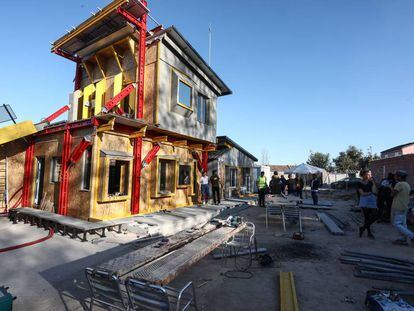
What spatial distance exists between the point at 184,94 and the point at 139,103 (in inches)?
114

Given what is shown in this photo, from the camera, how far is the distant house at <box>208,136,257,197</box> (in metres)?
16.4

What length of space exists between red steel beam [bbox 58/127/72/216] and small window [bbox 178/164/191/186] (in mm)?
5171

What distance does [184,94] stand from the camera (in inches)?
487

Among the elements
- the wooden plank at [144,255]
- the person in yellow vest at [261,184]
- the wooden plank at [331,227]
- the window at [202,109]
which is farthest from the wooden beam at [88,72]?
the wooden plank at [331,227]

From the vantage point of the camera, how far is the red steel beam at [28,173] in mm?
10922

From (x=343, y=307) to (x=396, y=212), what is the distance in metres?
4.64

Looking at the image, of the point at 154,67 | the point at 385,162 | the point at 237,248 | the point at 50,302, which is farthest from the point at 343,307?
the point at 385,162

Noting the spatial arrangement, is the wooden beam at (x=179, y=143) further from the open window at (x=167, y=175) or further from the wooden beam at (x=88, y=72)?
the wooden beam at (x=88, y=72)

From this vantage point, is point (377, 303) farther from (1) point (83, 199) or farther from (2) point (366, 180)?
(1) point (83, 199)

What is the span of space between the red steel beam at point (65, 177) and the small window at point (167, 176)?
12.5ft

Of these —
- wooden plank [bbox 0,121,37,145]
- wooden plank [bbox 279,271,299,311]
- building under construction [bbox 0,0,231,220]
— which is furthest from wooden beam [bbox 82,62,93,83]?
wooden plank [bbox 279,271,299,311]

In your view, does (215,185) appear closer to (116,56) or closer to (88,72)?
(116,56)

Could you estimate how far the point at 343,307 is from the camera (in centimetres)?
365

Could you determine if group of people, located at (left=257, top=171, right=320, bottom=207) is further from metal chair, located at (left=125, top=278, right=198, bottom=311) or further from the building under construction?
metal chair, located at (left=125, top=278, right=198, bottom=311)
